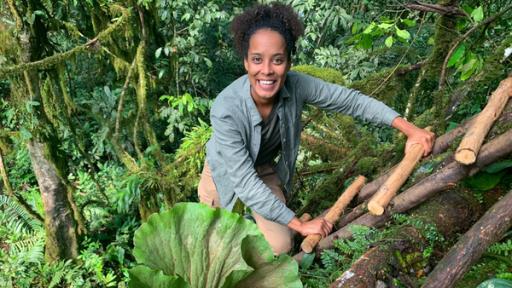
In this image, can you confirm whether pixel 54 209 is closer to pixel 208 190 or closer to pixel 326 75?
pixel 208 190

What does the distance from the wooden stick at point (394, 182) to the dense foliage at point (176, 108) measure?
0.08 meters

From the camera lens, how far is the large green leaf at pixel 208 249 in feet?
5.60

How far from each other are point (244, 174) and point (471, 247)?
1.20 m

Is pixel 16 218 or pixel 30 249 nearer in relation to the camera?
pixel 30 249

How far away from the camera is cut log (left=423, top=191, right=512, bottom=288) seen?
1.48m

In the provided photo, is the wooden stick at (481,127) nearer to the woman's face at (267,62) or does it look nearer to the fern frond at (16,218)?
the woman's face at (267,62)

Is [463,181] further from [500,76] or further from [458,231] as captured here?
[500,76]

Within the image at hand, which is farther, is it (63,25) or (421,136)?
(63,25)

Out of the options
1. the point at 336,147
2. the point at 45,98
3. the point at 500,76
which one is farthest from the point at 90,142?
the point at 500,76

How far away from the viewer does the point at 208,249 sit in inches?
68.7

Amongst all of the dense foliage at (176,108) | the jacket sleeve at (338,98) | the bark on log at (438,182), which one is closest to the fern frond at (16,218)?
the dense foliage at (176,108)

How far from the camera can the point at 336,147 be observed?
155 inches

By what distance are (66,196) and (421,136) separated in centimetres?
351

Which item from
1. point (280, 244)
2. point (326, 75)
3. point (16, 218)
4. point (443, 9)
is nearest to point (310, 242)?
point (280, 244)
